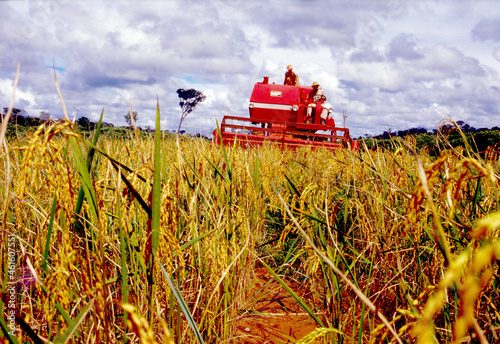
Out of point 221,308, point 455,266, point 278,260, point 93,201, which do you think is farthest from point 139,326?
point 278,260

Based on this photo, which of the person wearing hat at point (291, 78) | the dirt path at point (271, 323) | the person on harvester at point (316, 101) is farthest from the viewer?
the person wearing hat at point (291, 78)

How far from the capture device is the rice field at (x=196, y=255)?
506mm

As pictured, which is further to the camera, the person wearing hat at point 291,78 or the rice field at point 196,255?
the person wearing hat at point 291,78

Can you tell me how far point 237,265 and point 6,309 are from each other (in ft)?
2.82

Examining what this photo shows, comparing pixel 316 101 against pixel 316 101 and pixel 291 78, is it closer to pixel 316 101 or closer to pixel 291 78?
pixel 316 101

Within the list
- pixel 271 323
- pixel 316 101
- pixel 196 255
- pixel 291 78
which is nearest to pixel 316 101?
pixel 316 101

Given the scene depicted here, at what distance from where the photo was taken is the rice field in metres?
0.51

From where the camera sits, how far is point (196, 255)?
1.40 metres

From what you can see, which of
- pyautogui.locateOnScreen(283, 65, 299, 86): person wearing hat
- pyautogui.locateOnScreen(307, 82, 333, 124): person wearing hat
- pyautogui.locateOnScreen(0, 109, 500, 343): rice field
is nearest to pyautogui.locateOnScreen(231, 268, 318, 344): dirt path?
pyautogui.locateOnScreen(0, 109, 500, 343): rice field

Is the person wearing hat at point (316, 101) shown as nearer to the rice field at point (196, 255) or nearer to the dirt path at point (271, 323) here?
the rice field at point (196, 255)

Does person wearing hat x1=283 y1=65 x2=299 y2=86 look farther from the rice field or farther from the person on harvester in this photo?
the rice field

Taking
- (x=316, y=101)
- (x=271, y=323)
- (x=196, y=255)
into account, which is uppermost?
(x=316, y=101)

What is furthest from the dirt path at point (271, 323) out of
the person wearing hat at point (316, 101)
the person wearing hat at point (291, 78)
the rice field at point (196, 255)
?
the person wearing hat at point (291, 78)

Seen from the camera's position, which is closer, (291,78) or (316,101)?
(316,101)
